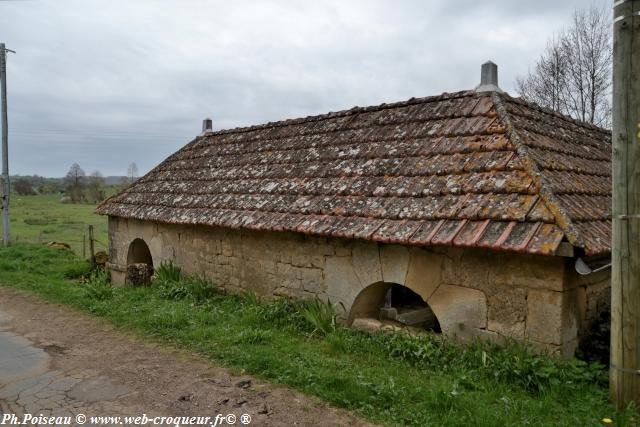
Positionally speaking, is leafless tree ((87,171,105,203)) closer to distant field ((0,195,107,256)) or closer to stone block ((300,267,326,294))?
distant field ((0,195,107,256))

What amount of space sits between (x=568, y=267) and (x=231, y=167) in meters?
6.28

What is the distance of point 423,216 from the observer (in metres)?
5.09

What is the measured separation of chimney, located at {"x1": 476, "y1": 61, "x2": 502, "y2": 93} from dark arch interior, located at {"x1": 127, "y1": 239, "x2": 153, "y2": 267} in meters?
7.63

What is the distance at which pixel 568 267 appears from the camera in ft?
14.1

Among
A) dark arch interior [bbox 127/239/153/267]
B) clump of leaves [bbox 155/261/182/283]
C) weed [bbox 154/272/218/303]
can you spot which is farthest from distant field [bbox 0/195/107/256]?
weed [bbox 154/272/218/303]

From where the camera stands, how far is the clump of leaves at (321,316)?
5777 millimetres

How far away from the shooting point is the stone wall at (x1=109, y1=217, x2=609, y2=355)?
4.38 meters

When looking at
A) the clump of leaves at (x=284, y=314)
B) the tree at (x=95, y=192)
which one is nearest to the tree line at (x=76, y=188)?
the tree at (x=95, y=192)

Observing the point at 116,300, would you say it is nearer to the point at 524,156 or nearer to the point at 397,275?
the point at 397,275

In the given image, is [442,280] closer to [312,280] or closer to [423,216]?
[423,216]

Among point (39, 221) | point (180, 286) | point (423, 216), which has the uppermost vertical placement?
point (423, 216)

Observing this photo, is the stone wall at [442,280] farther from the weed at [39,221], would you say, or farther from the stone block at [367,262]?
the weed at [39,221]

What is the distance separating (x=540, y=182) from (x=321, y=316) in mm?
2981

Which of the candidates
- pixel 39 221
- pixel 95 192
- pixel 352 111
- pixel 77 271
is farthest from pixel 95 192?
pixel 352 111
